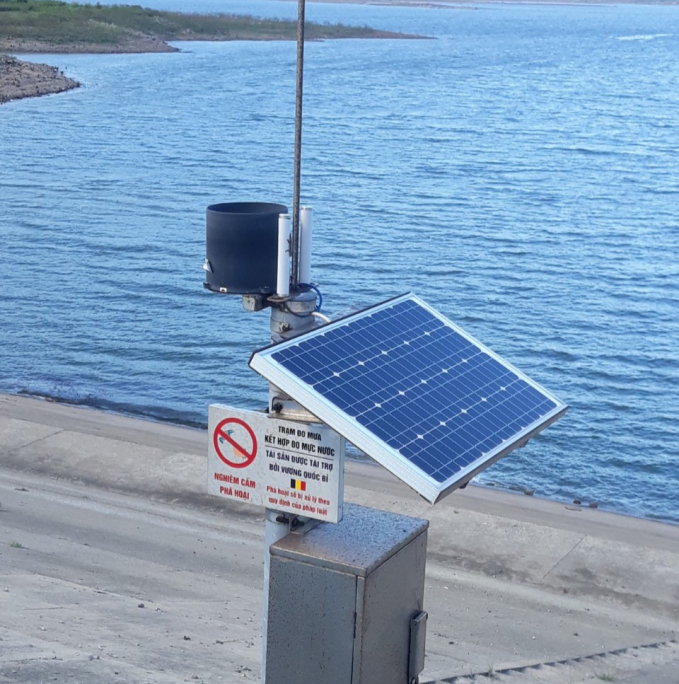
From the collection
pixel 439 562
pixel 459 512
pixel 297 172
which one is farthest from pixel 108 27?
pixel 297 172

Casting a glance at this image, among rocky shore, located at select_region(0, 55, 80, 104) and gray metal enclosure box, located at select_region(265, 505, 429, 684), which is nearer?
gray metal enclosure box, located at select_region(265, 505, 429, 684)

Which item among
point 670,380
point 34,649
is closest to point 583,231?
point 670,380

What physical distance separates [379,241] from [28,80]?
48546 mm

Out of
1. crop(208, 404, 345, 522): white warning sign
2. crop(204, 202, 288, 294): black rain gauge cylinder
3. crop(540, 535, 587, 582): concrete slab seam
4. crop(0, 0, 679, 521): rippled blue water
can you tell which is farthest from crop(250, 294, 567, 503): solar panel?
crop(0, 0, 679, 521): rippled blue water

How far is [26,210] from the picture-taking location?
37.8 metres

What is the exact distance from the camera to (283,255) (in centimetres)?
608

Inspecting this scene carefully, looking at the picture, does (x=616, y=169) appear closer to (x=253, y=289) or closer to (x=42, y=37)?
(x=253, y=289)

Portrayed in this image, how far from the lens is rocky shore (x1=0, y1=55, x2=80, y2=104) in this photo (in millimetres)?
71062

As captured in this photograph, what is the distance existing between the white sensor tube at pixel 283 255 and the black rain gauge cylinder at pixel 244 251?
16cm

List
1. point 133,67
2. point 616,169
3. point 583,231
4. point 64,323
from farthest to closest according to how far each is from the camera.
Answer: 1. point 133,67
2. point 616,169
3. point 583,231
4. point 64,323

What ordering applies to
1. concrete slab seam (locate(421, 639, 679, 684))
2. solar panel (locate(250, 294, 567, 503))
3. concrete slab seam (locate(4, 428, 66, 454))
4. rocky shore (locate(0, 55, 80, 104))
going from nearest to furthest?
solar panel (locate(250, 294, 567, 503)), concrete slab seam (locate(421, 639, 679, 684)), concrete slab seam (locate(4, 428, 66, 454)), rocky shore (locate(0, 55, 80, 104))

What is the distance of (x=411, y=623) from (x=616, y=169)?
148 feet

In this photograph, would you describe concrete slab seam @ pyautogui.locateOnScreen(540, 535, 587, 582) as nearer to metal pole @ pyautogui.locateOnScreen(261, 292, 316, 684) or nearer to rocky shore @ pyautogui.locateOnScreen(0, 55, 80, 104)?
metal pole @ pyautogui.locateOnScreen(261, 292, 316, 684)

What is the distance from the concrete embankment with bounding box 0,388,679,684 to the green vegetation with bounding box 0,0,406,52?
84688 millimetres
